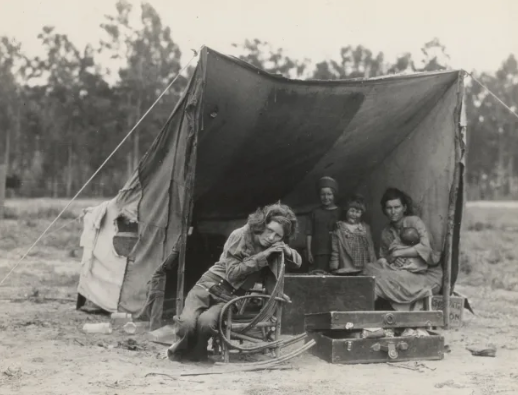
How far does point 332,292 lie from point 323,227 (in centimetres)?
148

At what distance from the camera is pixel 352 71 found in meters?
26.2

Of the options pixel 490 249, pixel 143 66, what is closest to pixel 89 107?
pixel 143 66

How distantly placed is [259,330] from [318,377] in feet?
2.10

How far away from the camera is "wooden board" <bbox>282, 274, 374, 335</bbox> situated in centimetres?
506

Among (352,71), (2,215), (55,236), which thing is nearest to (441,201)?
(55,236)

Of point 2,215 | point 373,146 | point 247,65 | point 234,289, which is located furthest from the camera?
point 2,215

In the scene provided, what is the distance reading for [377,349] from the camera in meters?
4.41

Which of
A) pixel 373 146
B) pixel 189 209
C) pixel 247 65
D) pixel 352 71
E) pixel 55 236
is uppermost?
pixel 352 71

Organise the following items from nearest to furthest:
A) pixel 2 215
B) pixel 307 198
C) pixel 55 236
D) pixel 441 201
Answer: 1. pixel 441 201
2. pixel 307 198
3. pixel 55 236
4. pixel 2 215

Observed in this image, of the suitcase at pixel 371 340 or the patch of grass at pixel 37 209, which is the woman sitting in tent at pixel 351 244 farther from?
the patch of grass at pixel 37 209

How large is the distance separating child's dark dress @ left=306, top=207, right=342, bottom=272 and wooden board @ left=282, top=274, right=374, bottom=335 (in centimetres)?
133

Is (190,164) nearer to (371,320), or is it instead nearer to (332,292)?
(332,292)

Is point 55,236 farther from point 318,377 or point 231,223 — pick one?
point 318,377

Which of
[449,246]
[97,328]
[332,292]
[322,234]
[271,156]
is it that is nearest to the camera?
[332,292]
